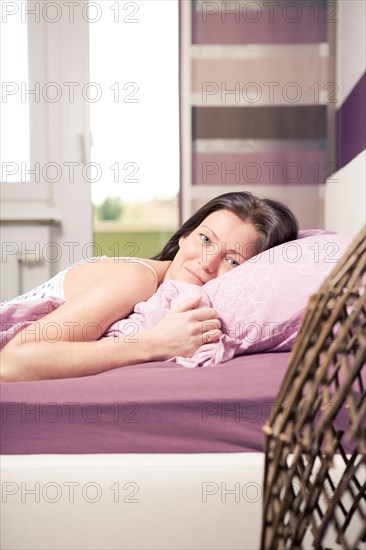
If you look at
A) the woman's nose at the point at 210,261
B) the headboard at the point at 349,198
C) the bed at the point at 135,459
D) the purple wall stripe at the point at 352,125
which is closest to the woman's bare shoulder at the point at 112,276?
the woman's nose at the point at 210,261

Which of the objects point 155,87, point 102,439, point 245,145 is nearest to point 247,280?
point 102,439

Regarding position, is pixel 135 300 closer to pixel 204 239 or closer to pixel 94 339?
pixel 94 339

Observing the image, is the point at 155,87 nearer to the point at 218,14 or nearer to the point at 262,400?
the point at 218,14

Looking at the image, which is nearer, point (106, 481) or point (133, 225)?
point (106, 481)

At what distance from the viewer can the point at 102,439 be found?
1151mm

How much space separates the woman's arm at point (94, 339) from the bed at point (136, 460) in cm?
6

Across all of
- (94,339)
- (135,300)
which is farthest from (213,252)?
(94,339)

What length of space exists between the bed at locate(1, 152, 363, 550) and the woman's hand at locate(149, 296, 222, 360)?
125 millimetres

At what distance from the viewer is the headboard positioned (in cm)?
210

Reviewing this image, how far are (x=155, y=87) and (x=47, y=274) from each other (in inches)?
50.4

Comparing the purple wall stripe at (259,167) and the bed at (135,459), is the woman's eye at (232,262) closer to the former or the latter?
the bed at (135,459)

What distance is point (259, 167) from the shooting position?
10.9ft

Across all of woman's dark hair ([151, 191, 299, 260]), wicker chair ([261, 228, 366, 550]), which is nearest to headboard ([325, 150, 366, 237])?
woman's dark hair ([151, 191, 299, 260])

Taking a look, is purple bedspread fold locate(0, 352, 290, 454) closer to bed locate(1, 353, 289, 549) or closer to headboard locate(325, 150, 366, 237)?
bed locate(1, 353, 289, 549)
